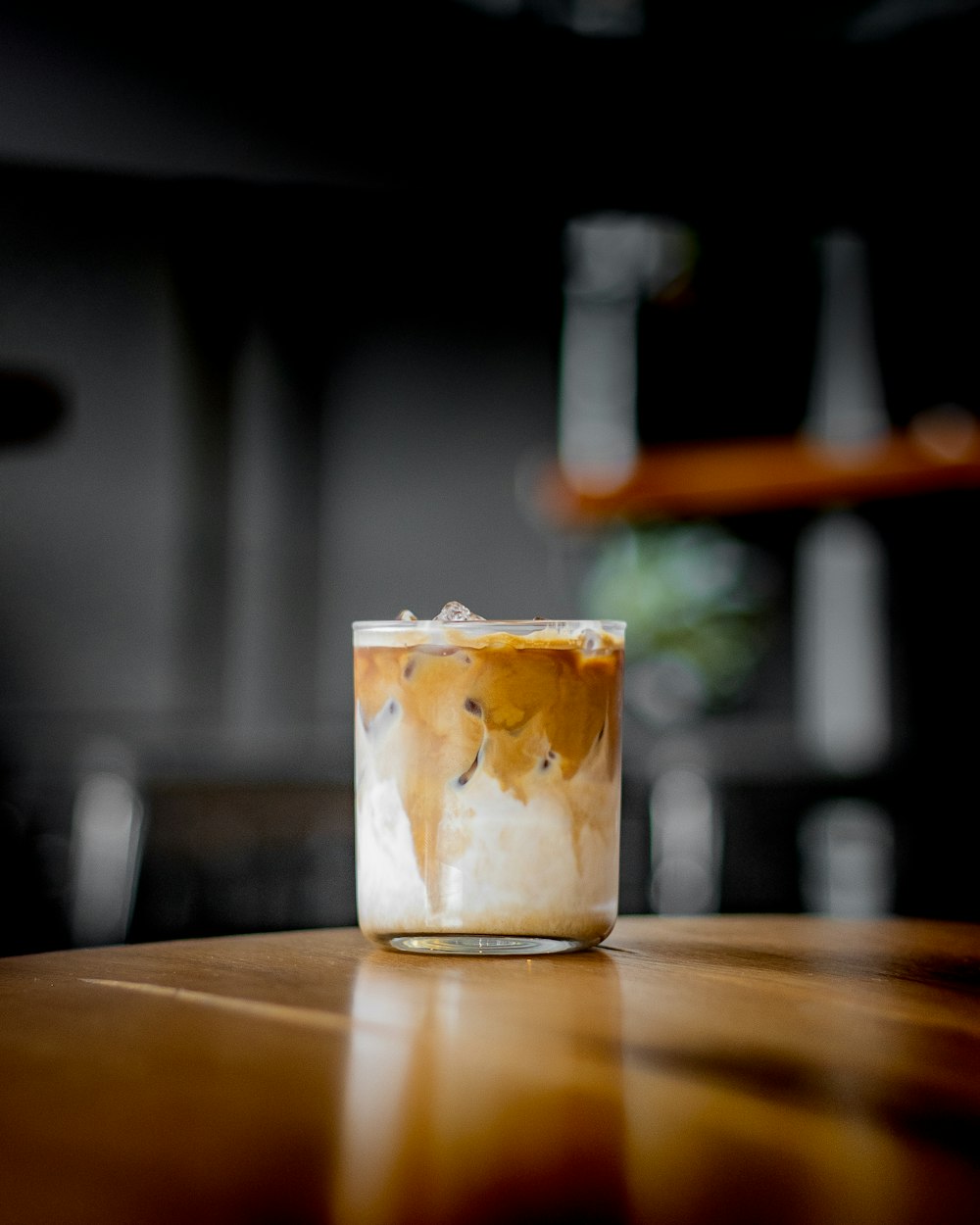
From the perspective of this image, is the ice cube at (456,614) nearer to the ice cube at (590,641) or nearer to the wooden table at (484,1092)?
the ice cube at (590,641)

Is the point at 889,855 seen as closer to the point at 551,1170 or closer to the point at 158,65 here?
the point at 158,65

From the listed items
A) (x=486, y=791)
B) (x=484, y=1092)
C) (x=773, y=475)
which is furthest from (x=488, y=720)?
(x=773, y=475)

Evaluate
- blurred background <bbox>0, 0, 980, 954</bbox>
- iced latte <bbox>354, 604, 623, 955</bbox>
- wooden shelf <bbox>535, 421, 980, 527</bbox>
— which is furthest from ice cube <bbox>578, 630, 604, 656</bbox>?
wooden shelf <bbox>535, 421, 980, 527</bbox>

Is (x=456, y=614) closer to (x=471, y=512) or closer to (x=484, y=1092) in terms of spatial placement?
(x=484, y=1092)

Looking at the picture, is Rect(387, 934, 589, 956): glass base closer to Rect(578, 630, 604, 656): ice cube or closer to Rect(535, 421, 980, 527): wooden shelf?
Rect(578, 630, 604, 656): ice cube

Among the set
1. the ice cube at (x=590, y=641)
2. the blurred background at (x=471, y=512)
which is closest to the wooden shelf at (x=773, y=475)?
the blurred background at (x=471, y=512)
